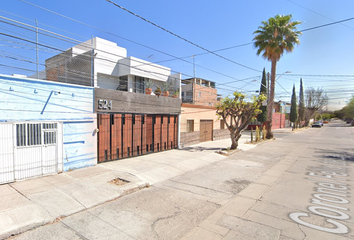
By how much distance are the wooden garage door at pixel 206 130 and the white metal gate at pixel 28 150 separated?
37.4ft

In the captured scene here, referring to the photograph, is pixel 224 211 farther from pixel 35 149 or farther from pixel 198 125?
pixel 198 125

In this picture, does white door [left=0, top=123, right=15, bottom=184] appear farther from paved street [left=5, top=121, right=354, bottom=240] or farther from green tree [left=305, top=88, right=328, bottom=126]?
green tree [left=305, top=88, right=328, bottom=126]

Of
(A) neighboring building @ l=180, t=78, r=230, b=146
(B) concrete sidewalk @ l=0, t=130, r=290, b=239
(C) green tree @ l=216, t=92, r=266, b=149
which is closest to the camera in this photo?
(B) concrete sidewalk @ l=0, t=130, r=290, b=239

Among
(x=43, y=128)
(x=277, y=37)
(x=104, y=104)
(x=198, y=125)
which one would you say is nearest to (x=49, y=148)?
(x=43, y=128)

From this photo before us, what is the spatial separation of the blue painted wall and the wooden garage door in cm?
991

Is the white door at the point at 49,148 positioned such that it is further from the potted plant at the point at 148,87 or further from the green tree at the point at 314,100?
the green tree at the point at 314,100

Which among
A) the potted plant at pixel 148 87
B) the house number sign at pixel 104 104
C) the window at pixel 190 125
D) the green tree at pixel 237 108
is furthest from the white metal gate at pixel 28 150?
the green tree at pixel 237 108

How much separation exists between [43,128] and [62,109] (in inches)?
38.8

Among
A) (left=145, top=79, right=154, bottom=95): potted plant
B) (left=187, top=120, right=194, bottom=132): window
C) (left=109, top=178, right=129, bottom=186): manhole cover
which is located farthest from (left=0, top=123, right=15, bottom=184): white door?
(left=187, top=120, right=194, bottom=132): window

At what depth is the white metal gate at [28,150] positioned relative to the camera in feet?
20.4

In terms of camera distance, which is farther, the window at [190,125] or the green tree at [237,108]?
the window at [190,125]

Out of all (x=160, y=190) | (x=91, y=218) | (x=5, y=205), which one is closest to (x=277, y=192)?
(x=160, y=190)

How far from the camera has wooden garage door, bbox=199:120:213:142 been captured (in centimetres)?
1673

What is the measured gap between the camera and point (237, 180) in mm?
7578
